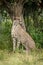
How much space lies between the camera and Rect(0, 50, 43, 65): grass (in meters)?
7.03

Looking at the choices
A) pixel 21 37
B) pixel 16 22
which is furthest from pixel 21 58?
pixel 16 22

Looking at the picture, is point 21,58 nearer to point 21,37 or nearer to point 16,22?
point 21,37

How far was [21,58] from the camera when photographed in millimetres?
7488

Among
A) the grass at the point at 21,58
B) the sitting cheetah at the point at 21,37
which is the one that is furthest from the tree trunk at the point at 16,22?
the grass at the point at 21,58

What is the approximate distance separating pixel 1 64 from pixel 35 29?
370cm

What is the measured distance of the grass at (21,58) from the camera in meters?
7.03

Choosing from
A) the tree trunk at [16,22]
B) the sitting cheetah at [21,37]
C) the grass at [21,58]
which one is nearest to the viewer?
the grass at [21,58]

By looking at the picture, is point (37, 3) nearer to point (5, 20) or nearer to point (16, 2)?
point (16, 2)

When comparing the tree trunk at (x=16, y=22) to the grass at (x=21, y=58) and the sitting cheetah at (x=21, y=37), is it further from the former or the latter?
the grass at (x=21, y=58)

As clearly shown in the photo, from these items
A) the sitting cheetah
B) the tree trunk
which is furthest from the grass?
the tree trunk

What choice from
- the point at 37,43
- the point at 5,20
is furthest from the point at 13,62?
the point at 5,20

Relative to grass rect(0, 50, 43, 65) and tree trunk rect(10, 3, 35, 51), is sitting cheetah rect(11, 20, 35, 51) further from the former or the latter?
grass rect(0, 50, 43, 65)

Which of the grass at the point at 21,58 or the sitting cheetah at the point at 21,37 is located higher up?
the sitting cheetah at the point at 21,37

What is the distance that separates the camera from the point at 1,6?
1039cm
